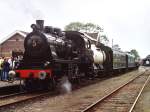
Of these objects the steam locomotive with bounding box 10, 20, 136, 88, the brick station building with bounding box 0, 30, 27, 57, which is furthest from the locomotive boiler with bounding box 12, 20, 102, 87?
the brick station building with bounding box 0, 30, 27, 57

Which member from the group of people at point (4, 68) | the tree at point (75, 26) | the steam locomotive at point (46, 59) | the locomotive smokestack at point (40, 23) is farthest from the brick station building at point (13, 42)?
the tree at point (75, 26)

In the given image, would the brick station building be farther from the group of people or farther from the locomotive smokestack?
the locomotive smokestack

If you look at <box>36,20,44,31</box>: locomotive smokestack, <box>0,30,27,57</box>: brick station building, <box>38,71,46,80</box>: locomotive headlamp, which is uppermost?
<box>0,30,27,57</box>: brick station building

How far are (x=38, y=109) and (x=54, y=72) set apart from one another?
18.7ft

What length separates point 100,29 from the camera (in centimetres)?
11100

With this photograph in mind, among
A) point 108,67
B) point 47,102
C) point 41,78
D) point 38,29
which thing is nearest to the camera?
point 47,102

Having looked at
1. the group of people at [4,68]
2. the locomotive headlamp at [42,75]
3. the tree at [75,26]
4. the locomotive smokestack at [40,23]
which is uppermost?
the tree at [75,26]

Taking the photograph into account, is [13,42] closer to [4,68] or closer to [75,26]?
[4,68]

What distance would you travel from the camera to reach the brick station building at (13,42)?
2294 inches

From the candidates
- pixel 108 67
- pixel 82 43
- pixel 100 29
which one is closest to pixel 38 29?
pixel 82 43

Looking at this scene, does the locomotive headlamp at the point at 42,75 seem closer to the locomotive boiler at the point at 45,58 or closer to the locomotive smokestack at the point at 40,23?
the locomotive boiler at the point at 45,58

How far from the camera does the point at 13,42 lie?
58938mm

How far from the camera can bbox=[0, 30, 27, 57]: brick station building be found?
5828cm

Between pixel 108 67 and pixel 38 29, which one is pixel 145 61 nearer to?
pixel 108 67
